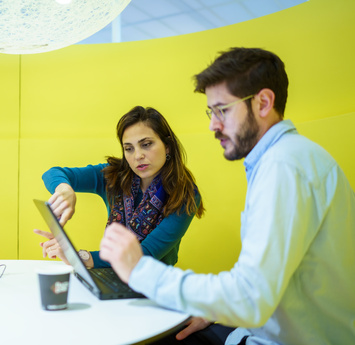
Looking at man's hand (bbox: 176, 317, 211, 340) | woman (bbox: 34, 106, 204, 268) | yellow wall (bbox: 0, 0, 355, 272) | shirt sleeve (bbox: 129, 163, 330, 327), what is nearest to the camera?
shirt sleeve (bbox: 129, 163, 330, 327)

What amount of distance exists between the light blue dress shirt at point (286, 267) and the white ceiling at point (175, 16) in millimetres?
2815

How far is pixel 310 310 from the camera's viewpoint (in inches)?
36.2

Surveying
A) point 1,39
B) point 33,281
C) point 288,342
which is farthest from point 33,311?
point 1,39

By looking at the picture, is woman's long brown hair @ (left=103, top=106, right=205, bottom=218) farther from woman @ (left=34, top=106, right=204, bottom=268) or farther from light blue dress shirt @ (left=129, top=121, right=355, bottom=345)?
light blue dress shirt @ (left=129, top=121, right=355, bottom=345)

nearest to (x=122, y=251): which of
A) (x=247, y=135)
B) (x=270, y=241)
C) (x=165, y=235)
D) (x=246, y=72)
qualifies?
(x=270, y=241)

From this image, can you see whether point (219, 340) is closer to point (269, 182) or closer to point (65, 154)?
point (269, 182)

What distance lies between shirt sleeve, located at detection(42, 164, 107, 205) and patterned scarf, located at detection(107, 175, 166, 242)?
0.19 metres

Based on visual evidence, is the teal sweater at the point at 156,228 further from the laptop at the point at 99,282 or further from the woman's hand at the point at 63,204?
the laptop at the point at 99,282

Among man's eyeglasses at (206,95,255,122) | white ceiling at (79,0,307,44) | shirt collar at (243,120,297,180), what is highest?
white ceiling at (79,0,307,44)

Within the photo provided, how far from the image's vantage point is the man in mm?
776

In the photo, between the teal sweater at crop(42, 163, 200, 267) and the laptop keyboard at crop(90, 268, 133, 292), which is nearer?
the laptop keyboard at crop(90, 268, 133, 292)

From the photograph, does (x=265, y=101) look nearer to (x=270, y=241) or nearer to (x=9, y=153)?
(x=270, y=241)

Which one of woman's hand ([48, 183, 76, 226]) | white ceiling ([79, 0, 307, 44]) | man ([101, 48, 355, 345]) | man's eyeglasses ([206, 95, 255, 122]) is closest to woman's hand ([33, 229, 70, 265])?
woman's hand ([48, 183, 76, 226])

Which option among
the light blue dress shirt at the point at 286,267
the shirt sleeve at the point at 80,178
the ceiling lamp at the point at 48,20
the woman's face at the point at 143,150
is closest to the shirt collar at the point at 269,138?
the light blue dress shirt at the point at 286,267
